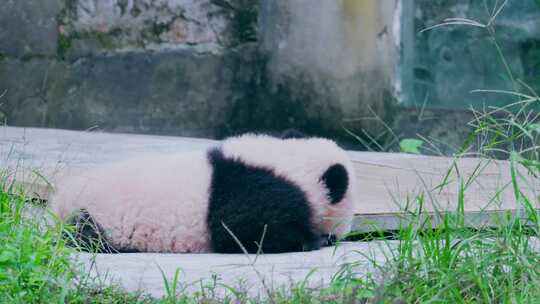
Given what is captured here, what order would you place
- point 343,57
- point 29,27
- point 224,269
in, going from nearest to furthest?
point 224,269 → point 343,57 → point 29,27

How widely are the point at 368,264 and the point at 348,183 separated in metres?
0.56

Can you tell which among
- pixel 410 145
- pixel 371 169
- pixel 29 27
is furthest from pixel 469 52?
pixel 29 27

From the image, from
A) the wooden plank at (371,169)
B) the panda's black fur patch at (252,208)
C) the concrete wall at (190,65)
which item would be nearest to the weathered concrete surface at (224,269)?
the panda's black fur patch at (252,208)

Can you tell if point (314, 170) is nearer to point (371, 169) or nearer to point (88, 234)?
point (88, 234)

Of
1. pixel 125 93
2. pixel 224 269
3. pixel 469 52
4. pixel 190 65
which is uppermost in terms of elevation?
pixel 469 52

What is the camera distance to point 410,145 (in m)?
5.59

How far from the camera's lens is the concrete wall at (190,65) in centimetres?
557

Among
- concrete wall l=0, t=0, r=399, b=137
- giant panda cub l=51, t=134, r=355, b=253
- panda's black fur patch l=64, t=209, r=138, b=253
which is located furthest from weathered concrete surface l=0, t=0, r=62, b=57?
panda's black fur patch l=64, t=209, r=138, b=253

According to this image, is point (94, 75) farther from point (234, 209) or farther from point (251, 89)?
point (234, 209)

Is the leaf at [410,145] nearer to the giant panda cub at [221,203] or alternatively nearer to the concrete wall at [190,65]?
the concrete wall at [190,65]

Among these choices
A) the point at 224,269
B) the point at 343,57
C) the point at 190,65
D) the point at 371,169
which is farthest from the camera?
the point at 190,65

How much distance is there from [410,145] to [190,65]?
135 cm

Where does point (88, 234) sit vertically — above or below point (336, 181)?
below

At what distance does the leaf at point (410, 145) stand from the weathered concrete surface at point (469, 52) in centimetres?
22
